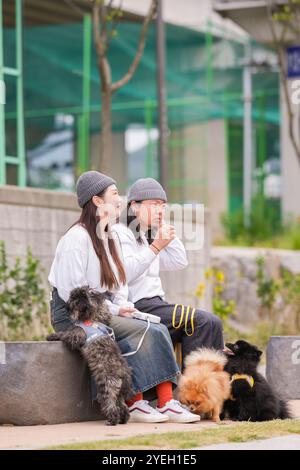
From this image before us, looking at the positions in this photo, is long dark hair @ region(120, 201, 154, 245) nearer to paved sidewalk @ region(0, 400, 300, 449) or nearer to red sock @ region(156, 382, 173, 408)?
red sock @ region(156, 382, 173, 408)

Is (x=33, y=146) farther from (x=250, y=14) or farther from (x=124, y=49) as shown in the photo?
(x=250, y=14)

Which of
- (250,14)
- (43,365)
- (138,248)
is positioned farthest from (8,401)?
(250,14)

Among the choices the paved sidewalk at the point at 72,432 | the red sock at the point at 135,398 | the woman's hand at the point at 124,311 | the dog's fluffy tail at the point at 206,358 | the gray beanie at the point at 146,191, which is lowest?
the paved sidewalk at the point at 72,432

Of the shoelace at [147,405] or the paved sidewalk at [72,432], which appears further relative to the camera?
the shoelace at [147,405]

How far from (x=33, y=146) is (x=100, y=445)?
48.4 ft

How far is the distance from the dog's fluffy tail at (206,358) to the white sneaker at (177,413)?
12.4 inches

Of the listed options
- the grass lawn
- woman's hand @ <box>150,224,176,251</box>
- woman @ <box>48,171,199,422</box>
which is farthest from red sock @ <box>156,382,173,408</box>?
woman's hand @ <box>150,224,176,251</box>

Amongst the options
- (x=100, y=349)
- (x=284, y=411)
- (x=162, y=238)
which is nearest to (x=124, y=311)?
(x=100, y=349)

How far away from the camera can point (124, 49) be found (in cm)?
2016

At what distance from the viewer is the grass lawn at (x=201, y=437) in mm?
6039

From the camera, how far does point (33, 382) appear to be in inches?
288

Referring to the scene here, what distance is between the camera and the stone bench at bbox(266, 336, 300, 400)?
8.96 metres

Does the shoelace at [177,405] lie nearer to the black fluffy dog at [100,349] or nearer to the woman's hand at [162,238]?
A: the black fluffy dog at [100,349]

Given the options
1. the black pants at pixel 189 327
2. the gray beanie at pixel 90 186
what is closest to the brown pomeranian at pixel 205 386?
the black pants at pixel 189 327
